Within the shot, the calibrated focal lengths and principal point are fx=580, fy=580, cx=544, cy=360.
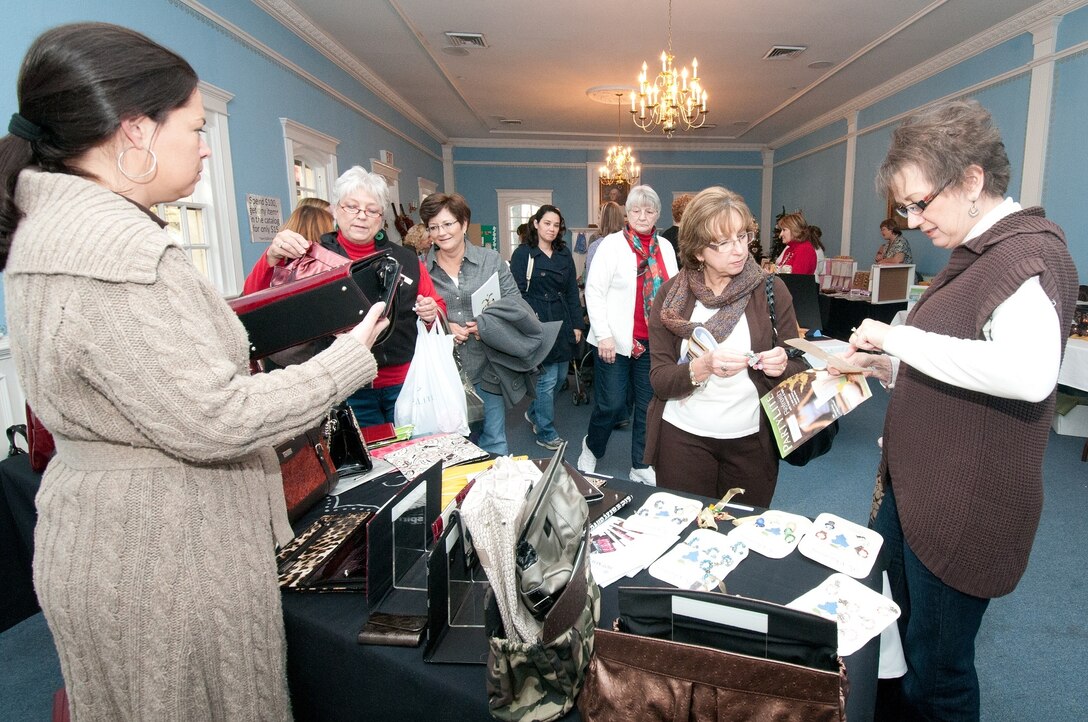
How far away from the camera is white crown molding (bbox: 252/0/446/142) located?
465 centimetres

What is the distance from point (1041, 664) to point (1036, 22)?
18.7ft

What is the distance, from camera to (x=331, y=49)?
5.65 m

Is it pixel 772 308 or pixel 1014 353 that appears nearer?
pixel 1014 353

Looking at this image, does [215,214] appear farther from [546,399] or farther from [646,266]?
[646,266]

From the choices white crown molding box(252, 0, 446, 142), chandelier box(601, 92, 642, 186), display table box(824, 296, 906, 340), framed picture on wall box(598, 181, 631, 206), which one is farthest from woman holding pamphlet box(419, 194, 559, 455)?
framed picture on wall box(598, 181, 631, 206)

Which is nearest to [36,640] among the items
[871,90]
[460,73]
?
[460,73]

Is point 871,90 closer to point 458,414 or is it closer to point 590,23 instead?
point 590,23

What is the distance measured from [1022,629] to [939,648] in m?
1.36

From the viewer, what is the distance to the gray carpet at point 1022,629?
1812 mm

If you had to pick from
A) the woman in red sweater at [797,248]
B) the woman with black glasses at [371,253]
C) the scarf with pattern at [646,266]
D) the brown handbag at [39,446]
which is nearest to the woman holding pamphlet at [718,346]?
the woman with black glasses at [371,253]

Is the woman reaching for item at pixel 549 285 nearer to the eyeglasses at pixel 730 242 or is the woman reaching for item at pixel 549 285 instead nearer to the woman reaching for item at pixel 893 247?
the eyeglasses at pixel 730 242

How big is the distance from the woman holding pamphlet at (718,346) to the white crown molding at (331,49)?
4.31m

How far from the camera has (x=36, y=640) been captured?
7.16ft

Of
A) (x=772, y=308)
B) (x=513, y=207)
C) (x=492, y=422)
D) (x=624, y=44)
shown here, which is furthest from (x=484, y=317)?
(x=513, y=207)
